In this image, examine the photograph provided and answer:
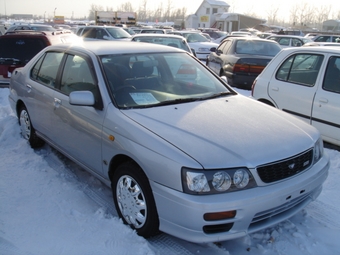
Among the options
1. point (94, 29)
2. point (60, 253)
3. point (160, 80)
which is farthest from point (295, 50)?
point (94, 29)

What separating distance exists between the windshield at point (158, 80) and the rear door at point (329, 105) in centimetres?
170

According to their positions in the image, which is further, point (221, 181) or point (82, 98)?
point (82, 98)

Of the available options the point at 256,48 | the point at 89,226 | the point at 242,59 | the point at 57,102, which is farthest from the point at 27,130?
the point at 256,48

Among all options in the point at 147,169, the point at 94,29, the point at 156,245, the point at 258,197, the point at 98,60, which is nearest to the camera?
the point at 258,197

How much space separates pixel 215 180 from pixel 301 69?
3735 millimetres

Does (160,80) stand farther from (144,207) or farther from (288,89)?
(288,89)

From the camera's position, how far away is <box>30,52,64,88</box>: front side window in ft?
14.6

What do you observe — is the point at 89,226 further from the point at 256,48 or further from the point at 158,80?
the point at 256,48

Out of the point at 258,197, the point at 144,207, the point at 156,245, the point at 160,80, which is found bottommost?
the point at 156,245

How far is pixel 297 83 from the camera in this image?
217 inches

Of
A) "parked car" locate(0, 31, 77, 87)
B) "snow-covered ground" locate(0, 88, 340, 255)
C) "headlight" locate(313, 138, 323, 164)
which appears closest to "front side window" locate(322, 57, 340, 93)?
"snow-covered ground" locate(0, 88, 340, 255)

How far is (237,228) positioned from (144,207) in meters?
0.79

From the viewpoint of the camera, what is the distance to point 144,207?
117 inches

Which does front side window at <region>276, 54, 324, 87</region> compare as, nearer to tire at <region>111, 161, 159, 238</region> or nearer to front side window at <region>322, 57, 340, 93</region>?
front side window at <region>322, 57, 340, 93</region>
